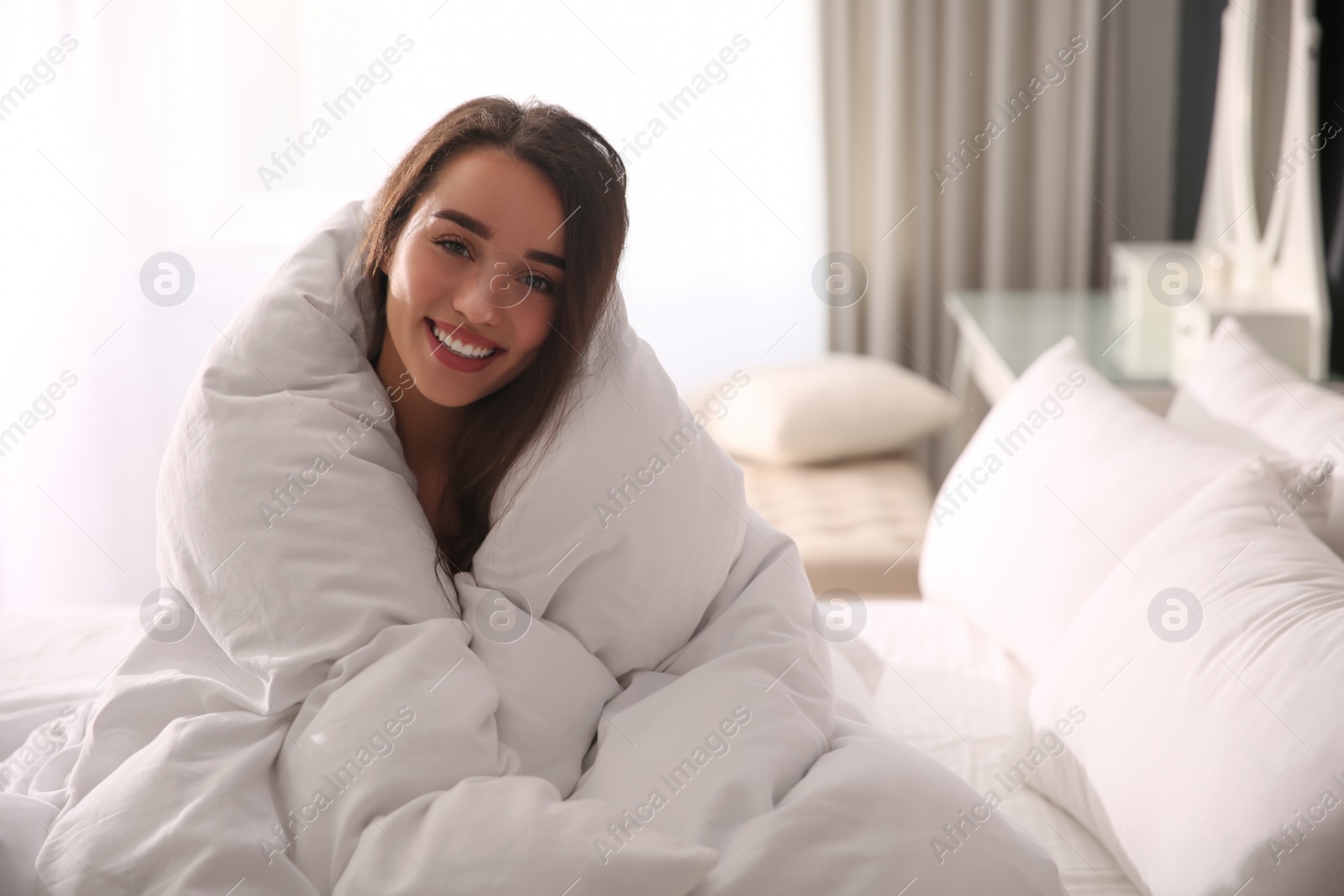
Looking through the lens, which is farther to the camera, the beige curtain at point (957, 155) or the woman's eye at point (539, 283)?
the beige curtain at point (957, 155)

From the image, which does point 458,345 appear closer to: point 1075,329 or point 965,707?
point 965,707

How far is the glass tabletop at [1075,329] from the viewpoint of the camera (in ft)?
7.50

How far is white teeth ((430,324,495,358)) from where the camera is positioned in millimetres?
1208

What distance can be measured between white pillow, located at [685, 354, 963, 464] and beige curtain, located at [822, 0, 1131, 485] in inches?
24.2

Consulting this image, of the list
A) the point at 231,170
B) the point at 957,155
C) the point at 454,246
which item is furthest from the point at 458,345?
the point at 957,155

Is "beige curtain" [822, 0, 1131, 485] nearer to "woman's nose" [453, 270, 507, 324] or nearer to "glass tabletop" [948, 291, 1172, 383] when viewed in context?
"glass tabletop" [948, 291, 1172, 383]

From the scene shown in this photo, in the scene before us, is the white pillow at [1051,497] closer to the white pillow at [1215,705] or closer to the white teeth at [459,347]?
the white pillow at [1215,705]

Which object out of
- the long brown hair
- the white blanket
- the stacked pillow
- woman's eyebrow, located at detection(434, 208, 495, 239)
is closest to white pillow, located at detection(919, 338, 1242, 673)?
the stacked pillow

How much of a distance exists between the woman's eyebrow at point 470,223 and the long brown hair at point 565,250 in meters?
0.07

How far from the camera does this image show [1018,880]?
89 cm

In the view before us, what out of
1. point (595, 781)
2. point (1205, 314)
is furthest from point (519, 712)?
point (1205, 314)

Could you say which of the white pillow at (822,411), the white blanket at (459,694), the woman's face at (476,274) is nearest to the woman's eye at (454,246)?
the woman's face at (476,274)

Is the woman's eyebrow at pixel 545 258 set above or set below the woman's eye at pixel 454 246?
below

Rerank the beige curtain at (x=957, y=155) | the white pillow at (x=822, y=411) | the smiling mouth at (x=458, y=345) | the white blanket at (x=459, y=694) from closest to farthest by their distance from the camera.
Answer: the white blanket at (x=459, y=694), the smiling mouth at (x=458, y=345), the white pillow at (x=822, y=411), the beige curtain at (x=957, y=155)
